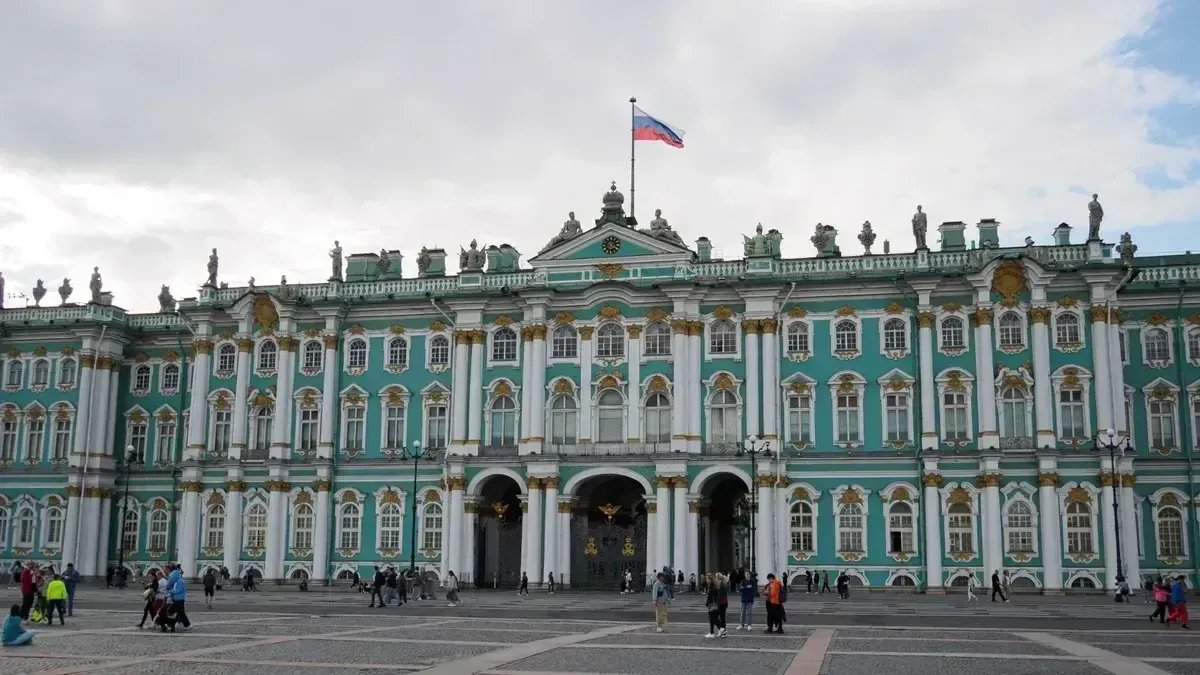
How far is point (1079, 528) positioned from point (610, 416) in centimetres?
2262

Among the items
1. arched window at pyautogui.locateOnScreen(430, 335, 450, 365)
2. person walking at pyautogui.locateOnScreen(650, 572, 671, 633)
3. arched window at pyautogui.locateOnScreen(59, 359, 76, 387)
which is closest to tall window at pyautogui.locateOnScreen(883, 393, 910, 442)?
arched window at pyautogui.locateOnScreen(430, 335, 450, 365)

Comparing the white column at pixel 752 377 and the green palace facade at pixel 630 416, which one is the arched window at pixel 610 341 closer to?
the green palace facade at pixel 630 416

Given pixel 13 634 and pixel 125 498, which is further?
pixel 125 498

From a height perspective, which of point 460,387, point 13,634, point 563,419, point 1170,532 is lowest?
point 13,634

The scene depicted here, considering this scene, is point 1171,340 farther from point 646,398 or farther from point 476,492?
point 476,492

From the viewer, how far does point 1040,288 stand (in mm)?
58906

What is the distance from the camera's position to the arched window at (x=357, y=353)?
223ft

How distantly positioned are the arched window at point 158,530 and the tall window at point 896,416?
3971 cm

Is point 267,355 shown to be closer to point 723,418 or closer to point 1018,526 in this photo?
point 723,418

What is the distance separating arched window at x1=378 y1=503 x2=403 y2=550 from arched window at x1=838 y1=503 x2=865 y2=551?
73.7ft

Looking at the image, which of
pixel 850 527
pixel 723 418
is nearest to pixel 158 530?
pixel 723 418

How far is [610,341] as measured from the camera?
64125mm

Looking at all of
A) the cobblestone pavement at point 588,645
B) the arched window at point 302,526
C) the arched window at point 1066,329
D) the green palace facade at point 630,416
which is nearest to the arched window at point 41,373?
the green palace facade at point 630,416

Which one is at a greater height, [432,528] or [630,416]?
[630,416]
